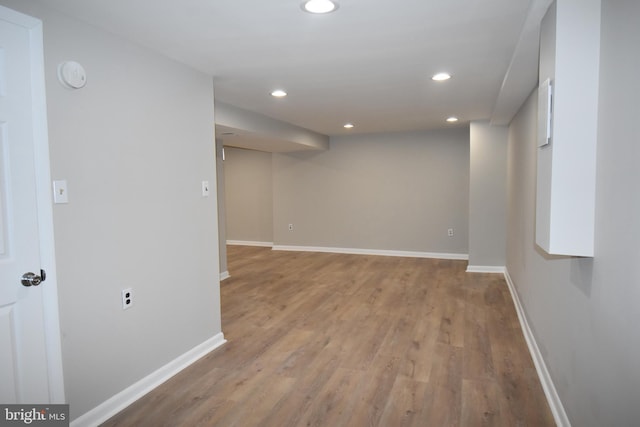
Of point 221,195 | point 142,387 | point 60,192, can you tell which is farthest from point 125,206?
point 221,195

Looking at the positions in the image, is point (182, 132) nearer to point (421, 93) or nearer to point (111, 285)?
point (111, 285)

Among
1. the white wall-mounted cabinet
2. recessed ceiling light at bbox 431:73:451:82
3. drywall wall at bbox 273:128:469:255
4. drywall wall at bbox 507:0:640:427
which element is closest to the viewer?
drywall wall at bbox 507:0:640:427

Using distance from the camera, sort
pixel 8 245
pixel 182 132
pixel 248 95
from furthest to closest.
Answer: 1. pixel 248 95
2. pixel 182 132
3. pixel 8 245

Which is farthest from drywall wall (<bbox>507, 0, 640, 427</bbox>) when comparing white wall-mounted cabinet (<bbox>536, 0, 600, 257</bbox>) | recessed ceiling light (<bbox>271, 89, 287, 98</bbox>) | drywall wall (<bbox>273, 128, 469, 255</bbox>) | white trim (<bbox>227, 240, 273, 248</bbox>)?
white trim (<bbox>227, 240, 273, 248</bbox>)

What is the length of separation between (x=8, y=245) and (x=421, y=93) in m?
3.53

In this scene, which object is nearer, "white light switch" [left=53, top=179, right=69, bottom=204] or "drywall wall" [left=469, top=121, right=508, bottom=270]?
"white light switch" [left=53, top=179, right=69, bottom=204]

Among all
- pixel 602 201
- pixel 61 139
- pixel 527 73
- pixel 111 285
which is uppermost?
pixel 527 73

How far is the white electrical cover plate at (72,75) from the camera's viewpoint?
2082mm

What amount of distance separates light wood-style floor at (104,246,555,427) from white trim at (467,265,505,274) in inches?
27.1

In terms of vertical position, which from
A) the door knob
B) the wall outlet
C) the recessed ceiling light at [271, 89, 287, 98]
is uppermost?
the recessed ceiling light at [271, 89, 287, 98]

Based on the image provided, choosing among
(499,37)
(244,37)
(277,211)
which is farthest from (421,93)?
(277,211)

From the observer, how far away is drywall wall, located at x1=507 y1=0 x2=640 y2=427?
1.32m

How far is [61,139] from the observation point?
209 cm

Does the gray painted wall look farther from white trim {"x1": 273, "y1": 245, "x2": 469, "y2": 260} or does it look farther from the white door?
the white door
